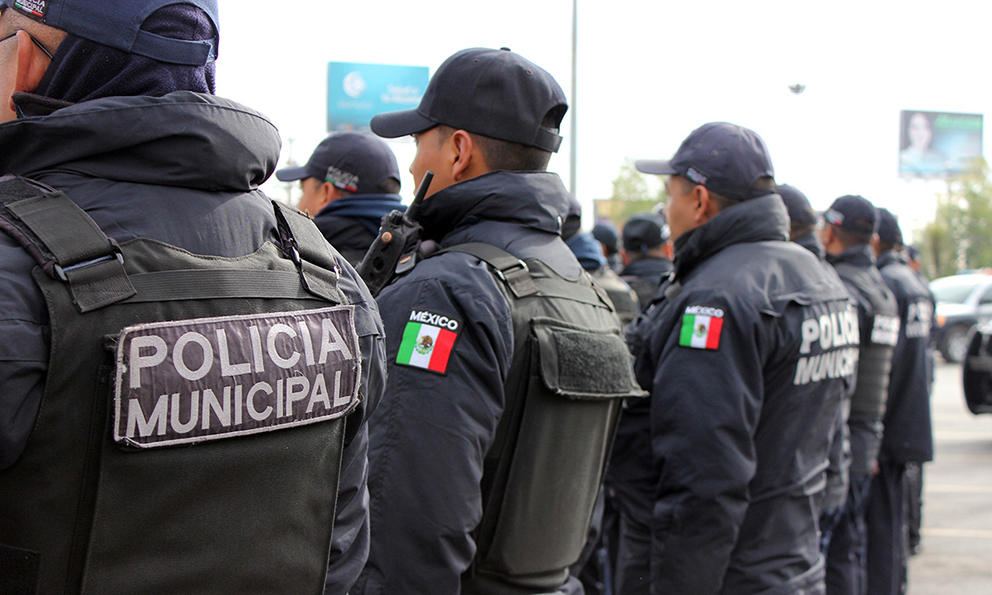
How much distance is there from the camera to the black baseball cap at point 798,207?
4865mm

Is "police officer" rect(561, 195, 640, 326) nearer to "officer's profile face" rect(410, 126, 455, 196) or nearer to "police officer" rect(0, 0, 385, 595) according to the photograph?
"officer's profile face" rect(410, 126, 455, 196)

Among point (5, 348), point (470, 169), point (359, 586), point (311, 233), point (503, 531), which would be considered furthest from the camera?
point (470, 169)

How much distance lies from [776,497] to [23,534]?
7.82 ft

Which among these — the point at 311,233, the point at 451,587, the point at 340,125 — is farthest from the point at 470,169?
the point at 340,125

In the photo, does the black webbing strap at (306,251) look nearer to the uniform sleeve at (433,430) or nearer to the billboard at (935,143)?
the uniform sleeve at (433,430)

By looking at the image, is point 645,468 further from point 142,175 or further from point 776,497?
point 142,175

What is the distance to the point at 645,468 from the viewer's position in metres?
3.02

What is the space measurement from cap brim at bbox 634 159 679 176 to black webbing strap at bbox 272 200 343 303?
7.30 feet

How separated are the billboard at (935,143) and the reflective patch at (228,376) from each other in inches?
2496

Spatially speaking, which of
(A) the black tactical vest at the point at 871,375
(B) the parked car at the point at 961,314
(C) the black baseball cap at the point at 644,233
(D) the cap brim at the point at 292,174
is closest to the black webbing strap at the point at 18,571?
(D) the cap brim at the point at 292,174

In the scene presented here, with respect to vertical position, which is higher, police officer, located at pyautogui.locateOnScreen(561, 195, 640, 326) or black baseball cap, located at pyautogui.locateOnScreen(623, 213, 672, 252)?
black baseball cap, located at pyautogui.locateOnScreen(623, 213, 672, 252)

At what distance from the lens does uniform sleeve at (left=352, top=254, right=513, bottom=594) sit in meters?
1.86

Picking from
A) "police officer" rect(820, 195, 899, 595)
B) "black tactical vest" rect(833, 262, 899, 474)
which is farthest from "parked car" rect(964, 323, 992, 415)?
"black tactical vest" rect(833, 262, 899, 474)

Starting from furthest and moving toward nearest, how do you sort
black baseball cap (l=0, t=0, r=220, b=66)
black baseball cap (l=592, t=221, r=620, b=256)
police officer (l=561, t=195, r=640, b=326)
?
black baseball cap (l=592, t=221, r=620, b=256) < police officer (l=561, t=195, r=640, b=326) < black baseball cap (l=0, t=0, r=220, b=66)
